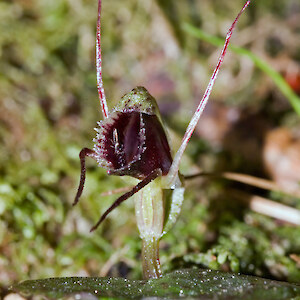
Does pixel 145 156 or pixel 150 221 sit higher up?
A: pixel 145 156

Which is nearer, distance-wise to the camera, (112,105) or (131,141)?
(131,141)

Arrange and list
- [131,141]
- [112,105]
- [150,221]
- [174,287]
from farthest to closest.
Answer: [112,105] < [150,221] < [131,141] < [174,287]

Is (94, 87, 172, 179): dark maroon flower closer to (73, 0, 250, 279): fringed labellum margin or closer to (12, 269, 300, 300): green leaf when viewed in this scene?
(73, 0, 250, 279): fringed labellum margin

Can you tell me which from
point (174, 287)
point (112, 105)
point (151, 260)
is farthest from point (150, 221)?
point (112, 105)

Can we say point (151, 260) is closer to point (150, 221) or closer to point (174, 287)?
point (150, 221)

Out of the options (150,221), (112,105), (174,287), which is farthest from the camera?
(112,105)

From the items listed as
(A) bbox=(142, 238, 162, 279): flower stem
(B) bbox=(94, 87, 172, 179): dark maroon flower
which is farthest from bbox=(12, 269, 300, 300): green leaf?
(B) bbox=(94, 87, 172, 179): dark maroon flower

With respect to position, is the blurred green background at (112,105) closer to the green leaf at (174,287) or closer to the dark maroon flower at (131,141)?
the dark maroon flower at (131,141)

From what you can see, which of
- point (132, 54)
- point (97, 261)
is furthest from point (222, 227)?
point (132, 54)
